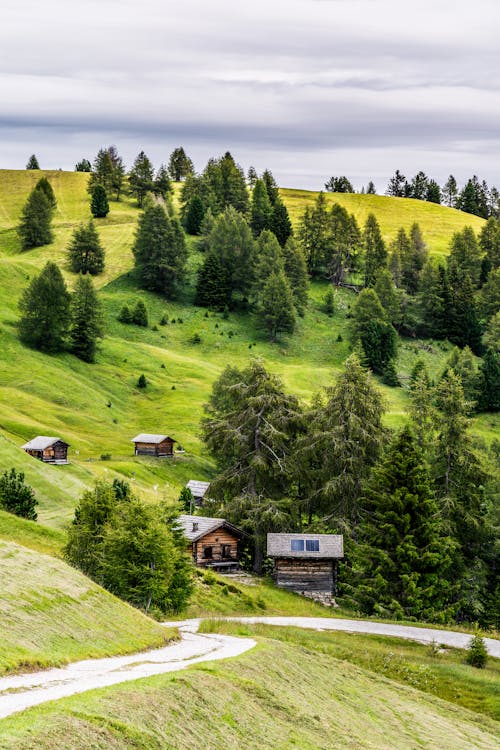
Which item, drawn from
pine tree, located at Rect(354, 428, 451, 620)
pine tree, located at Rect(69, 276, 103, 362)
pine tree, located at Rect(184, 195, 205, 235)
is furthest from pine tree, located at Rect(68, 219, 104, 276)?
pine tree, located at Rect(354, 428, 451, 620)

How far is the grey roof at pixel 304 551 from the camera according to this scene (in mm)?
51362

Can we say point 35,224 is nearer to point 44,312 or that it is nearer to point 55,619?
point 44,312

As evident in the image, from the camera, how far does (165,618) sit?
35062 millimetres

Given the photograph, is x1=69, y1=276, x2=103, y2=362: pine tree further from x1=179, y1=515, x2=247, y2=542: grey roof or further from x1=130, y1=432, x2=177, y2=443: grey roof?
x1=179, y1=515, x2=247, y2=542: grey roof

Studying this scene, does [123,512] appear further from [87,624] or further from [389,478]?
[389,478]

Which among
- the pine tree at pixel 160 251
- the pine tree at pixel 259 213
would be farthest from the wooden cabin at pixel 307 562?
the pine tree at pixel 259 213

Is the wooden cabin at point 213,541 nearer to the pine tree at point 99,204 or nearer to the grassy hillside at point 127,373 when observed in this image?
the grassy hillside at point 127,373

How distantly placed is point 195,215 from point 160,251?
27591 millimetres

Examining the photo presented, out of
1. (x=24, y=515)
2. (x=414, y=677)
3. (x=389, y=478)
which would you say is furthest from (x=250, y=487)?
(x=414, y=677)

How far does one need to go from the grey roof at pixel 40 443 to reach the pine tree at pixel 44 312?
3026 cm

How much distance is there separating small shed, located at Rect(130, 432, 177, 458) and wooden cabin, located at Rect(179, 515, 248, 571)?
27.1 m

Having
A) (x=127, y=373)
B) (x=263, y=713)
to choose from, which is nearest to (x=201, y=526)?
(x=263, y=713)

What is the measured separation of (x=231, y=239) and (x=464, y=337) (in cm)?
4289

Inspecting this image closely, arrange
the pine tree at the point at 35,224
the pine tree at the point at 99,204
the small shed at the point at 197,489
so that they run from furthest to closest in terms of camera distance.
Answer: the pine tree at the point at 99,204, the pine tree at the point at 35,224, the small shed at the point at 197,489
